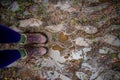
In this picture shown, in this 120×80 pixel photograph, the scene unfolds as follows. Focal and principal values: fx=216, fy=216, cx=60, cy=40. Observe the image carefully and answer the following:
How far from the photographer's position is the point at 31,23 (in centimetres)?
254

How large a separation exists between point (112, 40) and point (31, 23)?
952 millimetres

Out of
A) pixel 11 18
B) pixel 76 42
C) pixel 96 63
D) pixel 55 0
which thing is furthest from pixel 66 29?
pixel 11 18

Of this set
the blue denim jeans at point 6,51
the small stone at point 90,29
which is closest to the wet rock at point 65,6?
the small stone at point 90,29

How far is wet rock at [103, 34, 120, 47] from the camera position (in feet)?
7.83

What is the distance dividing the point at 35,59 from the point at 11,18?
57 centimetres

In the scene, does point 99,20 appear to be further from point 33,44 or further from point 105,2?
point 33,44

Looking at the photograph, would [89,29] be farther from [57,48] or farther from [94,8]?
[57,48]

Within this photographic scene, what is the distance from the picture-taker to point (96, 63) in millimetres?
2410

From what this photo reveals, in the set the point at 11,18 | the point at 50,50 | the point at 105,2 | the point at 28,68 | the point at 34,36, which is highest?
the point at 105,2

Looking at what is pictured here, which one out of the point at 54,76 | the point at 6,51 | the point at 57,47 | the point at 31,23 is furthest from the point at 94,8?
the point at 6,51

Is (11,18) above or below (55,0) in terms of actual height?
below

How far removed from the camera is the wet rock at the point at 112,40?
7.83 feet

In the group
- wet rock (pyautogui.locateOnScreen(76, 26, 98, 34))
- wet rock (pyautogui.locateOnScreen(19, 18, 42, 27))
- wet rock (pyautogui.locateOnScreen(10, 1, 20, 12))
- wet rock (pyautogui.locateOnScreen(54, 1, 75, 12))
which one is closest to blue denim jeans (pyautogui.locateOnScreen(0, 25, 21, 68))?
wet rock (pyautogui.locateOnScreen(19, 18, 42, 27))

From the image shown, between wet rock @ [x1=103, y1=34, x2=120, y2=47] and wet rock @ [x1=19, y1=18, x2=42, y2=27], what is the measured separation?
2.53ft
